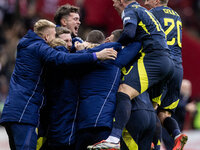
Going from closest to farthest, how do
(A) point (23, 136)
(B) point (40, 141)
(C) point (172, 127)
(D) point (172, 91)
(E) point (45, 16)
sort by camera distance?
(A) point (23, 136) → (B) point (40, 141) → (C) point (172, 127) → (D) point (172, 91) → (E) point (45, 16)

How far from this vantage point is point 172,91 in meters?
6.95

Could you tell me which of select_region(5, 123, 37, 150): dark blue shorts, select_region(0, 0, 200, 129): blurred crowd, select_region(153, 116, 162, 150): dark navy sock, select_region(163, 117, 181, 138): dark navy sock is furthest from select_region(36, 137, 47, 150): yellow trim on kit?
select_region(0, 0, 200, 129): blurred crowd

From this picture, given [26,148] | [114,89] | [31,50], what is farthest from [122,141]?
[31,50]

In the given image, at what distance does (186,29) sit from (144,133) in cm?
1427

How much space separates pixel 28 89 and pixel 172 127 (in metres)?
2.21

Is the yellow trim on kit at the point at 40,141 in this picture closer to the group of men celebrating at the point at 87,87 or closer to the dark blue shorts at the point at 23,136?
the group of men celebrating at the point at 87,87

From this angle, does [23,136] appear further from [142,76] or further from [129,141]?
[142,76]

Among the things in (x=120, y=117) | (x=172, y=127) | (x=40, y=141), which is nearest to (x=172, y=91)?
(x=172, y=127)

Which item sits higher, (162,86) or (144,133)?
(162,86)

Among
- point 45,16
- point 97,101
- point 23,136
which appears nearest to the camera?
point 97,101

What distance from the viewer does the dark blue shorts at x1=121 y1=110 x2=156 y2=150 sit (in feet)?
18.9

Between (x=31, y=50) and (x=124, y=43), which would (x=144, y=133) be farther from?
(x=31, y=50)

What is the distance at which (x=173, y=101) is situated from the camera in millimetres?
7027

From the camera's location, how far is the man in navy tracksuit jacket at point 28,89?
5.51 metres
